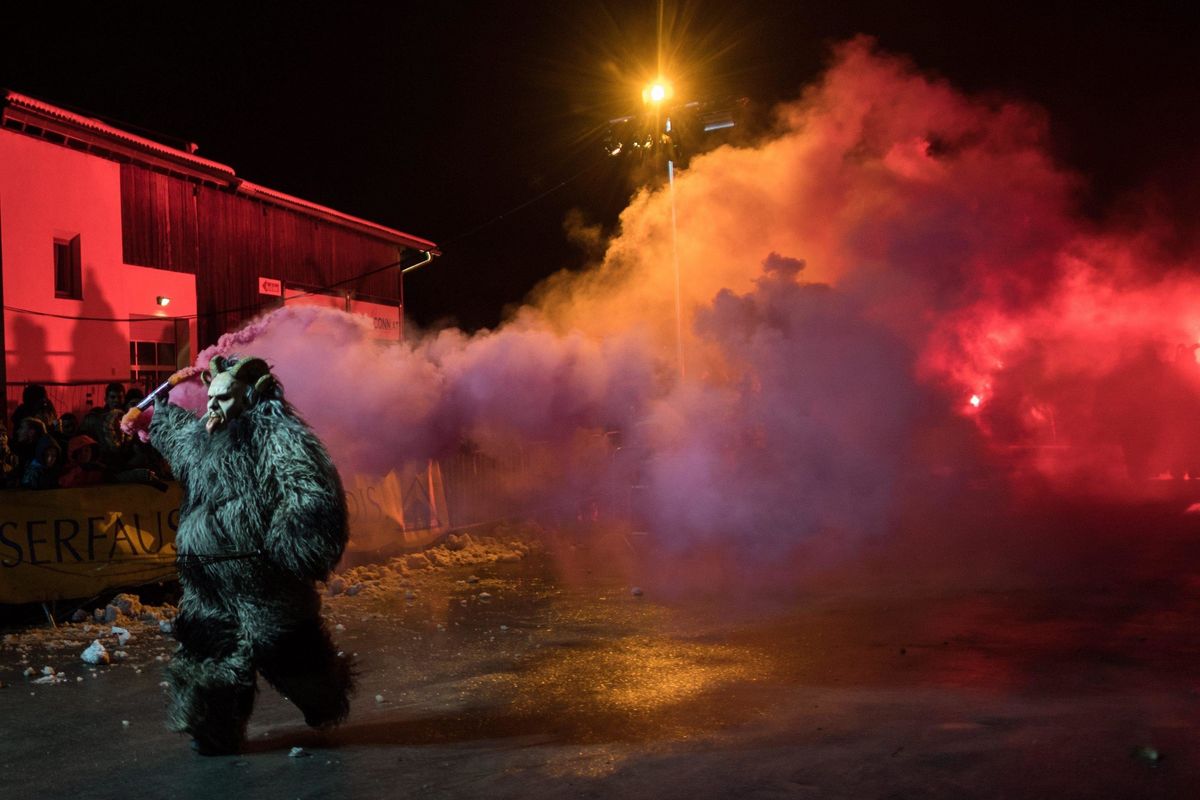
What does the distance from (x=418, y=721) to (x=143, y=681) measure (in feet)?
7.41

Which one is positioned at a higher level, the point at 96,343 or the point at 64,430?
the point at 96,343

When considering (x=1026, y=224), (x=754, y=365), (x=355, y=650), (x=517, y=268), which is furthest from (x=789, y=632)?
(x=517, y=268)

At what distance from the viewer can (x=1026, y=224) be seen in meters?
14.7

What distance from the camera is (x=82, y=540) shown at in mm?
9164

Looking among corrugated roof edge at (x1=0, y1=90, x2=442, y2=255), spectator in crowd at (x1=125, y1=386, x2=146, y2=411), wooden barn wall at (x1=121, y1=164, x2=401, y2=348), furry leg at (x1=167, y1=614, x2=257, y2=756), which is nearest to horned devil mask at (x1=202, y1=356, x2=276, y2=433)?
furry leg at (x1=167, y1=614, x2=257, y2=756)

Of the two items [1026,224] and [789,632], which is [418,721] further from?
[1026,224]

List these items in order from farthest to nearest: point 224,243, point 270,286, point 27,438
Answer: point 270,286 → point 224,243 → point 27,438

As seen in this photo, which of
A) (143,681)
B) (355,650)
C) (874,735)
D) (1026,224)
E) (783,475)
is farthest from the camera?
(1026,224)

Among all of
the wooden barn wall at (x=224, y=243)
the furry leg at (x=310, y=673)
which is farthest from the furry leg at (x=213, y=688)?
the wooden barn wall at (x=224, y=243)

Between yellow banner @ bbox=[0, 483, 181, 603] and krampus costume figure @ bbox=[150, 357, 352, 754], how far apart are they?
164 inches

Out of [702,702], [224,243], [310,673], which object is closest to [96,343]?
[224,243]

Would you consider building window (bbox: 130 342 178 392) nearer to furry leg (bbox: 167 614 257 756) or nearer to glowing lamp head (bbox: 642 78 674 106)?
glowing lamp head (bbox: 642 78 674 106)

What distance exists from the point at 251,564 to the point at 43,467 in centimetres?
534

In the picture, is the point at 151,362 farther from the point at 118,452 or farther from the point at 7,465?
the point at 118,452
